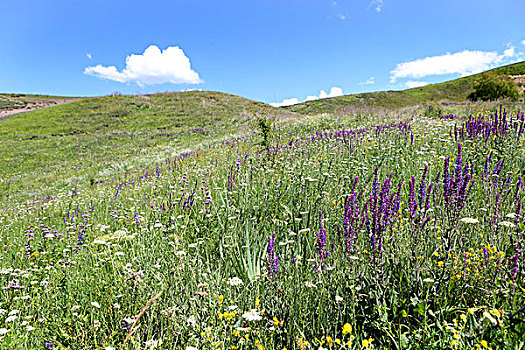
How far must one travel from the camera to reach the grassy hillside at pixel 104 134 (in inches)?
590

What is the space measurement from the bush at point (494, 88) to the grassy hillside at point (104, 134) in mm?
18189

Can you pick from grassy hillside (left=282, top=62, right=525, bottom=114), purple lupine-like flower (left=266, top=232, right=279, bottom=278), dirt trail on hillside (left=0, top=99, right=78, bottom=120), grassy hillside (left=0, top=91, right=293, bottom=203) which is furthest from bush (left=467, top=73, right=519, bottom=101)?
dirt trail on hillside (left=0, top=99, right=78, bottom=120)

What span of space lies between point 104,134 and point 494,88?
114 feet

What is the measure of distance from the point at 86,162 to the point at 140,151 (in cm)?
347

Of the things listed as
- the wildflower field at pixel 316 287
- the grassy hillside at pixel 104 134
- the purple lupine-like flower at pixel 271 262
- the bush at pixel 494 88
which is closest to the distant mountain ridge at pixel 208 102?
the grassy hillside at pixel 104 134

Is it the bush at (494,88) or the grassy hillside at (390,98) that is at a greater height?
the grassy hillside at (390,98)

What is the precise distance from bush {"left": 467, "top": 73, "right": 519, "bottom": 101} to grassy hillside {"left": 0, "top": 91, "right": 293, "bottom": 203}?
18.2 metres

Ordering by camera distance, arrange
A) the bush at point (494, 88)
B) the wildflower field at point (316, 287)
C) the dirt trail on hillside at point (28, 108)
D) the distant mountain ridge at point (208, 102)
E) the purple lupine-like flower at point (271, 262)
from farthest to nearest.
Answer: the dirt trail on hillside at point (28, 108)
the distant mountain ridge at point (208, 102)
the bush at point (494, 88)
the purple lupine-like flower at point (271, 262)
the wildflower field at point (316, 287)

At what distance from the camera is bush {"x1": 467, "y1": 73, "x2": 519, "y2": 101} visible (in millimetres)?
21322

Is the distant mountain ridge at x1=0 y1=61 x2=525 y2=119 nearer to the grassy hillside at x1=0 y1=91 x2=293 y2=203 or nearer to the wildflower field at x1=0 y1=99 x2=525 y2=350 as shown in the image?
the grassy hillside at x1=0 y1=91 x2=293 y2=203

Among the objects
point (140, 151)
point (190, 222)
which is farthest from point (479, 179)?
point (140, 151)

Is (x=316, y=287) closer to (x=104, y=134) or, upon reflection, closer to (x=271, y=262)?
(x=271, y=262)

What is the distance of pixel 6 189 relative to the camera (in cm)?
1397

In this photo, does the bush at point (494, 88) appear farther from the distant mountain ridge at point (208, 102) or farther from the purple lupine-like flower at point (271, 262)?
the purple lupine-like flower at point (271, 262)
